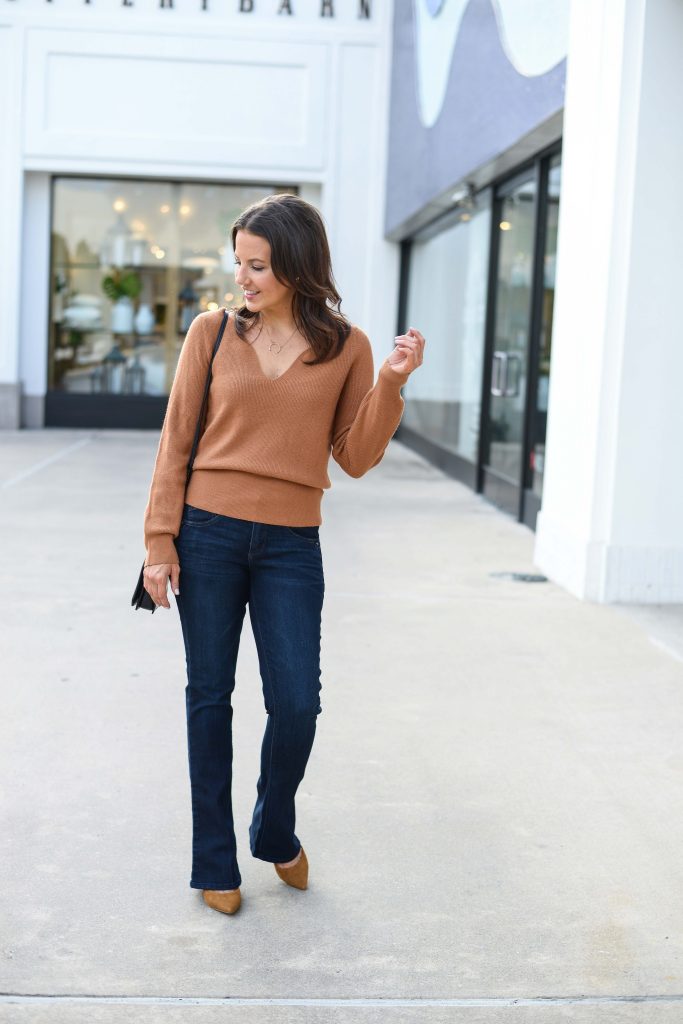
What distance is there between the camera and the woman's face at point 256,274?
3.09m

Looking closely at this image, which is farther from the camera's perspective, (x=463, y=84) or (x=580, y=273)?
(x=463, y=84)

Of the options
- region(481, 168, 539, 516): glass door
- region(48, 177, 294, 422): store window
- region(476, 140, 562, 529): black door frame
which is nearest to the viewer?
region(476, 140, 562, 529): black door frame

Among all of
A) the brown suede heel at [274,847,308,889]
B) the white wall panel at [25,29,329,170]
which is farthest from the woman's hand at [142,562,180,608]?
the white wall panel at [25,29,329,170]

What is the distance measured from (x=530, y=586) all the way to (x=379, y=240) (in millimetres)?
11158

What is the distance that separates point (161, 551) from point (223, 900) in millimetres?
829

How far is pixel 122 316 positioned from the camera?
18.5 metres

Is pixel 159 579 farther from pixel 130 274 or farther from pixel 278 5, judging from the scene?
pixel 130 274

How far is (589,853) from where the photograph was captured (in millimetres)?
3658

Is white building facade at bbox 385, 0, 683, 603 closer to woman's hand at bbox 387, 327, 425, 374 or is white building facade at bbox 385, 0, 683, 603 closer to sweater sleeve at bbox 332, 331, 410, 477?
sweater sleeve at bbox 332, 331, 410, 477

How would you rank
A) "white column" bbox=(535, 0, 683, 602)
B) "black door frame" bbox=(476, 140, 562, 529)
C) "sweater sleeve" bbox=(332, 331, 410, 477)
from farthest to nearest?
1. "black door frame" bbox=(476, 140, 562, 529)
2. "white column" bbox=(535, 0, 683, 602)
3. "sweater sleeve" bbox=(332, 331, 410, 477)

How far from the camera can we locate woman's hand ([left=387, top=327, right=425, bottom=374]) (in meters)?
3.00

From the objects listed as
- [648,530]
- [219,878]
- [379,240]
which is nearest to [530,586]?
[648,530]

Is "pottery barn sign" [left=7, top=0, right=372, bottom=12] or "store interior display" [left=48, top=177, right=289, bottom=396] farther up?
"pottery barn sign" [left=7, top=0, right=372, bottom=12]

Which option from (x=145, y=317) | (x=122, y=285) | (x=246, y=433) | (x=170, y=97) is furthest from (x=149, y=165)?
(x=246, y=433)
